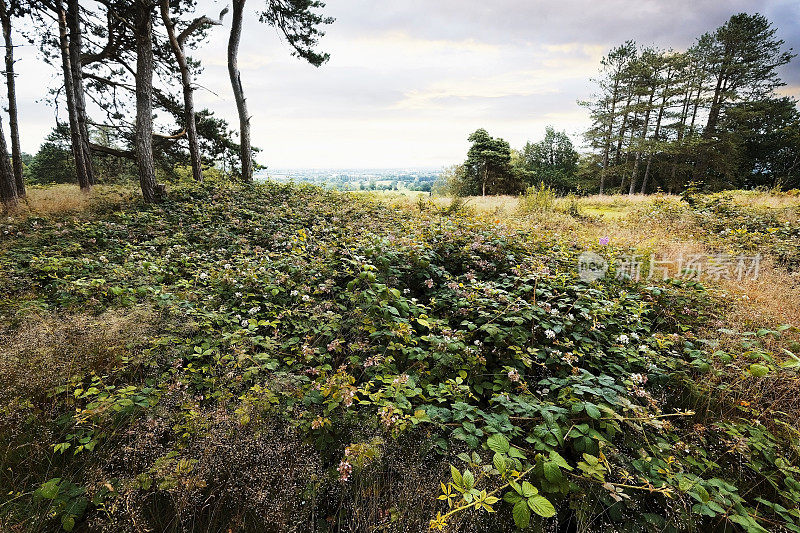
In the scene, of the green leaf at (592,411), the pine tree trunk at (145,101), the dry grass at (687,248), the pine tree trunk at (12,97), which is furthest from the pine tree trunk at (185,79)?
the green leaf at (592,411)

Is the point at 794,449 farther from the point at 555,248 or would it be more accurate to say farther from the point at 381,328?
the point at 555,248

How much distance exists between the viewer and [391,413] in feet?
6.05

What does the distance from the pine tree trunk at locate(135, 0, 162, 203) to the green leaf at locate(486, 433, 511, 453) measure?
9.80 meters

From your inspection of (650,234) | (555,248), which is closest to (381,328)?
(555,248)

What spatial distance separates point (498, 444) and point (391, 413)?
61 cm

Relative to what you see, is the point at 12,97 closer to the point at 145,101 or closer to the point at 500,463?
the point at 145,101

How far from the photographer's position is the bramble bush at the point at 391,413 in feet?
5.45

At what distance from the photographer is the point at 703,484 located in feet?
5.37

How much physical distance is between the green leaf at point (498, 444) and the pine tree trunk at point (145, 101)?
32.1 feet

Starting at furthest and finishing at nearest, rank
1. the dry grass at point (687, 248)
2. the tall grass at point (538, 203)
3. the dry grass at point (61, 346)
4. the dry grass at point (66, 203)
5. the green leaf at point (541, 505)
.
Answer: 1. the tall grass at point (538, 203)
2. the dry grass at point (66, 203)
3. the dry grass at point (687, 248)
4. the dry grass at point (61, 346)
5. the green leaf at point (541, 505)

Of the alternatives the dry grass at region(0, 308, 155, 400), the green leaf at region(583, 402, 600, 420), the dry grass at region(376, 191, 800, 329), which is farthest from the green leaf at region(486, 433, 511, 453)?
the dry grass at region(376, 191, 800, 329)

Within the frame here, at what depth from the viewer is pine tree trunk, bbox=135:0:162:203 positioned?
7693 millimetres

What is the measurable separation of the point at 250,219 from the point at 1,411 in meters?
5.38

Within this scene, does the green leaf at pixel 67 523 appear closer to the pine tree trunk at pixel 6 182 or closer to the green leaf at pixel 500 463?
the green leaf at pixel 500 463
